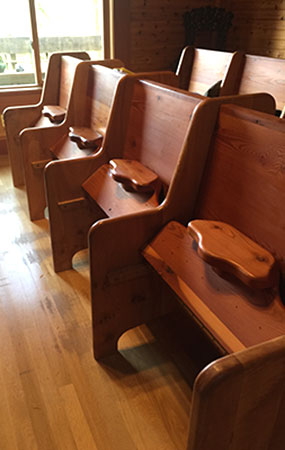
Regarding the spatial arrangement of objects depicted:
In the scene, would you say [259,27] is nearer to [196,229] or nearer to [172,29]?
[172,29]

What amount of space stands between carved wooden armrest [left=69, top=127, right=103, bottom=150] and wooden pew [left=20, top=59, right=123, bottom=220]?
5cm

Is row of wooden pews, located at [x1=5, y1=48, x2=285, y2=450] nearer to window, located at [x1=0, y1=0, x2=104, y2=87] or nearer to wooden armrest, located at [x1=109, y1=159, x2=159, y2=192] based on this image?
wooden armrest, located at [x1=109, y1=159, x2=159, y2=192]

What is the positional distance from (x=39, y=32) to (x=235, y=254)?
3666 millimetres

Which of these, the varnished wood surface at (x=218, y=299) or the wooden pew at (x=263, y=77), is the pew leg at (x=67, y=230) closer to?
the varnished wood surface at (x=218, y=299)

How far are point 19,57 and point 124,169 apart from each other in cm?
291

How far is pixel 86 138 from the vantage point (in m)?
2.08

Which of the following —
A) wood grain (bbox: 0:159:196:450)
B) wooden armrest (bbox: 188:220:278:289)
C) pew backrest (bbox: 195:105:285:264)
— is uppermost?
pew backrest (bbox: 195:105:285:264)

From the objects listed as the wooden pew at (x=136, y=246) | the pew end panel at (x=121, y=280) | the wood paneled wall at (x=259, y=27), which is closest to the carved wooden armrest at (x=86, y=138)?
the wooden pew at (x=136, y=246)

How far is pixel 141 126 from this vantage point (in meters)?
1.77

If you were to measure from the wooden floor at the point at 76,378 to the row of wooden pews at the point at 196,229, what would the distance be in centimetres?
13

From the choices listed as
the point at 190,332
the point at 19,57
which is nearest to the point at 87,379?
the point at 190,332

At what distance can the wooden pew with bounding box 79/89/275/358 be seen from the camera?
4.36 ft

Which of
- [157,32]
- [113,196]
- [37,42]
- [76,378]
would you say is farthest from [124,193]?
[157,32]

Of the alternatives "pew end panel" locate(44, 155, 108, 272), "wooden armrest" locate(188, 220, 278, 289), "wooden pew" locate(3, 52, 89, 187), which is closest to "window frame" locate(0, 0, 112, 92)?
"wooden pew" locate(3, 52, 89, 187)
